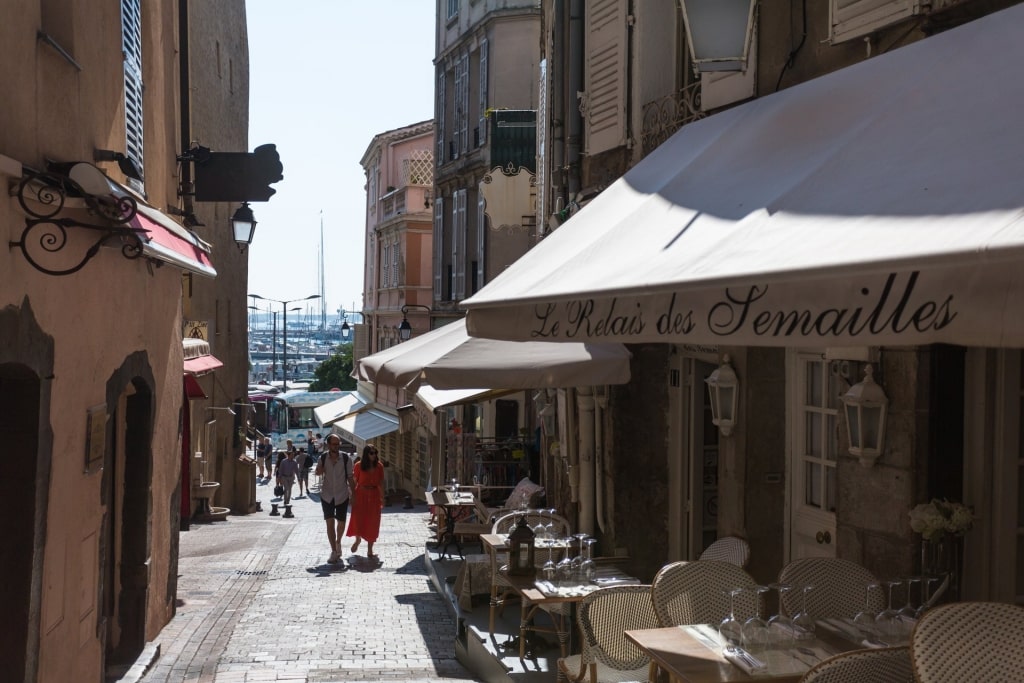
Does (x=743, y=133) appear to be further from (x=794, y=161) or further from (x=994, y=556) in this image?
(x=994, y=556)

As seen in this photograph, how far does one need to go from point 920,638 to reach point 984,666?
295mm

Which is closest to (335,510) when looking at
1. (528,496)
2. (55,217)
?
(528,496)

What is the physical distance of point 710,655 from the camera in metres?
5.17

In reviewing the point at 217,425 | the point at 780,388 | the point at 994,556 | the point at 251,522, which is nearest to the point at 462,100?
the point at 217,425

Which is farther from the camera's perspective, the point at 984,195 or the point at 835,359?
the point at 835,359

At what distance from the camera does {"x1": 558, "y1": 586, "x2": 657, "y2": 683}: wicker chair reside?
6441 millimetres

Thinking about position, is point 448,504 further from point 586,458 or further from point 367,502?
point 586,458

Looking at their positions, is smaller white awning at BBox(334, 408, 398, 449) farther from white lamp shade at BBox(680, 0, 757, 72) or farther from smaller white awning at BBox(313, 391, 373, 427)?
white lamp shade at BBox(680, 0, 757, 72)

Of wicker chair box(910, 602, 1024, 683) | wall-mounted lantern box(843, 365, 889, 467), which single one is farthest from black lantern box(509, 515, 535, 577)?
wicker chair box(910, 602, 1024, 683)

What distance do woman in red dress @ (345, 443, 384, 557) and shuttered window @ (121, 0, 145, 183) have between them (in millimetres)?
6511

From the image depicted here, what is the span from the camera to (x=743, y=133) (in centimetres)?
690

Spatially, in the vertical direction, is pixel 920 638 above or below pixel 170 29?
below

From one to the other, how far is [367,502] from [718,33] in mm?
9448

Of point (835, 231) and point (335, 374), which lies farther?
point (335, 374)
